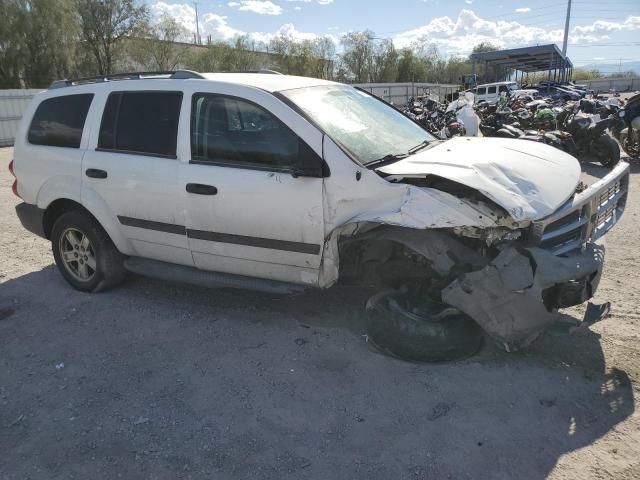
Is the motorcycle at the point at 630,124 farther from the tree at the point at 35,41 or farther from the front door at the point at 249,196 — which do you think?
the tree at the point at 35,41

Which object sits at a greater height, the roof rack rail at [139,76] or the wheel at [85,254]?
the roof rack rail at [139,76]

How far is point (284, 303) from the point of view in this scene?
4.55 metres

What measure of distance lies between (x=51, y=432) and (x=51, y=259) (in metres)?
3.46

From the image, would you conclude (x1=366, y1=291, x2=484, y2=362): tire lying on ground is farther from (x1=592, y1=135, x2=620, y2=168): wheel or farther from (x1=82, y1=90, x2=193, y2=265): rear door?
(x1=592, y1=135, x2=620, y2=168): wheel

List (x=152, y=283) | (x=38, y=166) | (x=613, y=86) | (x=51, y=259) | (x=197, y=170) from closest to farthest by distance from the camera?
1. (x=197, y=170)
2. (x=38, y=166)
3. (x=152, y=283)
4. (x=51, y=259)
5. (x=613, y=86)

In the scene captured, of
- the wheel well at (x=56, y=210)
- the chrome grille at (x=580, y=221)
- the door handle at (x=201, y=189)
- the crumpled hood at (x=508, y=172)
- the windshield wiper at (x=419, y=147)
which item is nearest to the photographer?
the crumpled hood at (x=508, y=172)

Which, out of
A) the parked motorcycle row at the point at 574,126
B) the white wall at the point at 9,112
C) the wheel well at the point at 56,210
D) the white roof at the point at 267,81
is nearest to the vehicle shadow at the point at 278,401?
the wheel well at the point at 56,210

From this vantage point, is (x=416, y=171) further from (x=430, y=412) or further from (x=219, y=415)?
(x=219, y=415)

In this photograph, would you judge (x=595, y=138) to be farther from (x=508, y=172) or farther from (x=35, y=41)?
(x=35, y=41)

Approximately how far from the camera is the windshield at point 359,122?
12.0 ft

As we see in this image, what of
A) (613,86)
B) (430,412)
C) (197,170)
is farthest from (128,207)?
(613,86)

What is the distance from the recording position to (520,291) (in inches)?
Answer: 121

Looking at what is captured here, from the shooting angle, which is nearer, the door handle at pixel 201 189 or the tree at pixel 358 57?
the door handle at pixel 201 189

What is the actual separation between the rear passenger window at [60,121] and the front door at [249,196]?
132 cm
